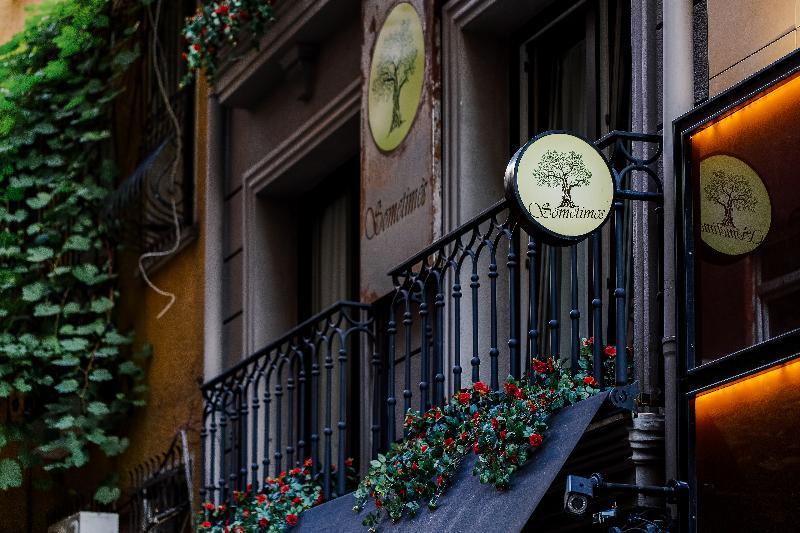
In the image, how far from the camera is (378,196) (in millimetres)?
10773

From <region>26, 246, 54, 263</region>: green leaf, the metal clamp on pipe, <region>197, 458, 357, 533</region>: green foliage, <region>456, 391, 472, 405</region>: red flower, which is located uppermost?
<region>26, 246, 54, 263</region>: green leaf

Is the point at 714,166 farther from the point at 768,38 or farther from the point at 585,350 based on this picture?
the point at 585,350

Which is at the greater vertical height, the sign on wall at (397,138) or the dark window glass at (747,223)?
the sign on wall at (397,138)

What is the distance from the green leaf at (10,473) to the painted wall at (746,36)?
→ 7481 millimetres

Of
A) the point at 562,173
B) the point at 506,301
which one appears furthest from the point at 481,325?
the point at 562,173

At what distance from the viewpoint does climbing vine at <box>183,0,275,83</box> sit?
40.0ft

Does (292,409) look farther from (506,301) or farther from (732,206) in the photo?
(732,206)

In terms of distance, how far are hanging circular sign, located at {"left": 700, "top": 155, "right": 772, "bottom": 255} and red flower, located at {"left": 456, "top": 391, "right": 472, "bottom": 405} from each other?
5.52ft

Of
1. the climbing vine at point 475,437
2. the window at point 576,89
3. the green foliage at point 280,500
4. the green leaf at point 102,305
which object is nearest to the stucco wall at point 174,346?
the green leaf at point 102,305

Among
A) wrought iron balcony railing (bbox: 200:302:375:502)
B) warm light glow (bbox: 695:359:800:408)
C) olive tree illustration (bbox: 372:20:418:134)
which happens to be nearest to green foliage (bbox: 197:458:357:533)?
wrought iron balcony railing (bbox: 200:302:375:502)

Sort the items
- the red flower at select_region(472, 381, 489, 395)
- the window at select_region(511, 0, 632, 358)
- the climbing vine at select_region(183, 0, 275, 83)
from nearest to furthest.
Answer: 1. the red flower at select_region(472, 381, 489, 395)
2. the window at select_region(511, 0, 632, 358)
3. the climbing vine at select_region(183, 0, 275, 83)

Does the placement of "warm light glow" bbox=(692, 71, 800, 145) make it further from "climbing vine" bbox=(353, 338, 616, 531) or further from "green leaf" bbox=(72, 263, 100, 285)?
"green leaf" bbox=(72, 263, 100, 285)

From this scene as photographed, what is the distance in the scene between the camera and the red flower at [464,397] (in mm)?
8586

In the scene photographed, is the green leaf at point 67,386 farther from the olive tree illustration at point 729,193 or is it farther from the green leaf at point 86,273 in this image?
the olive tree illustration at point 729,193
